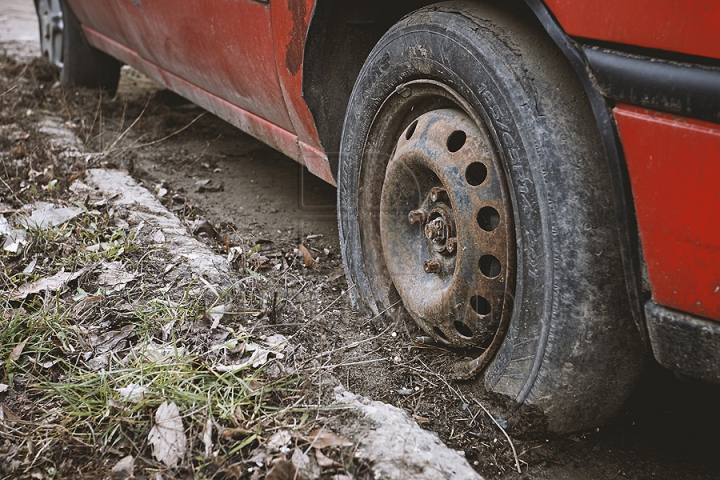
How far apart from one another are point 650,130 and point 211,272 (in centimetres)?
158

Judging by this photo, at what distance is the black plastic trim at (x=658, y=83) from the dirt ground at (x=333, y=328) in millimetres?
710

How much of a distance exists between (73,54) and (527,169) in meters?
4.55

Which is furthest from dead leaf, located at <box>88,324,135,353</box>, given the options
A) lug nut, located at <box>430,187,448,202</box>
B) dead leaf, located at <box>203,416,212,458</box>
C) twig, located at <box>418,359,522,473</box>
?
lug nut, located at <box>430,187,448,202</box>

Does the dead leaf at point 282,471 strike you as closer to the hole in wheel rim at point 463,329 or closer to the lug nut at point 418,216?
the hole in wheel rim at point 463,329

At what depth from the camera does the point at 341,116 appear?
238 centimetres

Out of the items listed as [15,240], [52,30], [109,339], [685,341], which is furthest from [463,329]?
[52,30]

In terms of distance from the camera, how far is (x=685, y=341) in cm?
132

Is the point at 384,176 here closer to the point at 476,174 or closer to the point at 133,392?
the point at 476,174

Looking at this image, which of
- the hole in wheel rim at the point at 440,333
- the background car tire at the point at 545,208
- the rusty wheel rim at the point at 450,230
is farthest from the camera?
the hole in wheel rim at the point at 440,333

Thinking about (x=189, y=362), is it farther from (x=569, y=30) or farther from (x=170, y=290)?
(x=569, y=30)

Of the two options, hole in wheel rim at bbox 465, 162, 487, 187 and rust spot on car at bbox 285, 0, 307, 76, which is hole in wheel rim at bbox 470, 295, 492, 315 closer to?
hole in wheel rim at bbox 465, 162, 487, 187

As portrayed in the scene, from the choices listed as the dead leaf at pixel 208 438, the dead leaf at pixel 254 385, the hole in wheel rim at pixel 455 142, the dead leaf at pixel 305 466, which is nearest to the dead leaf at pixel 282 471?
the dead leaf at pixel 305 466

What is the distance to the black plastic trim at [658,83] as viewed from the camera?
1.18 metres

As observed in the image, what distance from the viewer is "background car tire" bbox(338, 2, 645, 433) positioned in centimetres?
146
